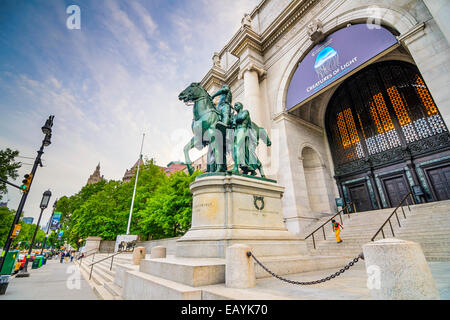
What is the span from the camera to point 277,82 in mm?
17656

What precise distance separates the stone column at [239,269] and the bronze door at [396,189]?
1489cm

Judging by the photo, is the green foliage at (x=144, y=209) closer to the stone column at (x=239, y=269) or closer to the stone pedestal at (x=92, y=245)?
the stone pedestal at (x=92, y=245)

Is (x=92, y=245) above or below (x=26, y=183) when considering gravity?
below

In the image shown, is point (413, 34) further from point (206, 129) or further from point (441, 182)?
point (206, 129)

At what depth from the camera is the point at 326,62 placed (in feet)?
44.8

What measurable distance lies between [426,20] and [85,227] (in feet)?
117

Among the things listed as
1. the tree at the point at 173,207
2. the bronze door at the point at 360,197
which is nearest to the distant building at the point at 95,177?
the tree at the point at 173,207

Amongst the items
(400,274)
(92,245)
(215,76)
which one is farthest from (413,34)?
(92,245)

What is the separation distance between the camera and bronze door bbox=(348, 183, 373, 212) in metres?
15.5

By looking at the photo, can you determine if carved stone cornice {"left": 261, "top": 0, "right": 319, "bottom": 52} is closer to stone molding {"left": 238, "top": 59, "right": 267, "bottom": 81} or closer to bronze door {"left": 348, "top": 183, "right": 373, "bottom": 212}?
stone molding {"left": 238, "top": 59, "right": 267, "bottom": 81}

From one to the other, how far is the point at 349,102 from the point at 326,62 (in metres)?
5.68

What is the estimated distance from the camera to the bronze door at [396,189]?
14.0 metres

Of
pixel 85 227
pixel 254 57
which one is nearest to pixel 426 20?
pixel 254 57
